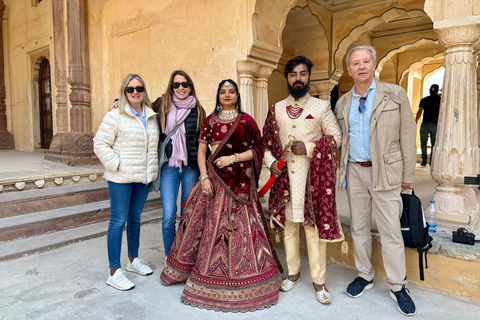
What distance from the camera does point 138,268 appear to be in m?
2.92

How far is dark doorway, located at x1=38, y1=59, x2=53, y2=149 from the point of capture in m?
7.62

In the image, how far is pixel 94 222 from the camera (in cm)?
431

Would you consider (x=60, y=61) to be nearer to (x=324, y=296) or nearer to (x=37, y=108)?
(x=37, y=108)

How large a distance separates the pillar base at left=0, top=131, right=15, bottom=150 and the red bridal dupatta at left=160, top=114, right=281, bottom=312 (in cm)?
766

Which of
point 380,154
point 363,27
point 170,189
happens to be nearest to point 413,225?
point 380,154

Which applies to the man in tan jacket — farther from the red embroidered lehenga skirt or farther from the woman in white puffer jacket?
the woman in white puffer jacket

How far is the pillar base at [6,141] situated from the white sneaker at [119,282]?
24.3 feet

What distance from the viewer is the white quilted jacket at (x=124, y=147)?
2570mm

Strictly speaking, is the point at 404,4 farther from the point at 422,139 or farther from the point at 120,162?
the point at 120,162

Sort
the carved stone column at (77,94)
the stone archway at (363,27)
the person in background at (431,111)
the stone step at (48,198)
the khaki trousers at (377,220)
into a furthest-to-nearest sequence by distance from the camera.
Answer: the person in background at (431,111)
the carved stone column at (77,94)
the stone archway at (363,27)
the stone step at (48,198)
the khaki trousers at (377,220)

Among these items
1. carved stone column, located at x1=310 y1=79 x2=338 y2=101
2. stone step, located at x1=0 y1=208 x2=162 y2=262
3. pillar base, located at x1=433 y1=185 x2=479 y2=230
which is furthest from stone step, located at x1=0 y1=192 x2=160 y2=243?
carved stone column, located at x1=310 y1=79 x2=338 y2=101

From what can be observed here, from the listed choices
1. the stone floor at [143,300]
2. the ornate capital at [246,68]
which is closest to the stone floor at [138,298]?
the stone floor at [143,300]

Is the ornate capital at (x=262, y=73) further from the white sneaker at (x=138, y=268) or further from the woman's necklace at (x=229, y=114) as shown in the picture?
the white sneaker at (x=138, y=268)

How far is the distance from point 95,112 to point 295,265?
16.8 feet
